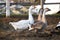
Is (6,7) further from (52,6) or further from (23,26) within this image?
(52,6)

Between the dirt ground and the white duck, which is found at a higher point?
the white duck

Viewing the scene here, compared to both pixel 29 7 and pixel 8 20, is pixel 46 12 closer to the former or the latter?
pixel 29 7

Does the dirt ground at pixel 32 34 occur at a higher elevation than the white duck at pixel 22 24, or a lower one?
lower

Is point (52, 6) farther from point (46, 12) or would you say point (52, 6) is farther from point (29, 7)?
point (29, 7)

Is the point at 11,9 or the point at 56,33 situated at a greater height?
the point at 11,9

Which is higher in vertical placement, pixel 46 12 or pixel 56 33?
pixel 46 12

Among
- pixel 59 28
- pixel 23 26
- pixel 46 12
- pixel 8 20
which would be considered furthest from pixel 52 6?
pixel 8 20

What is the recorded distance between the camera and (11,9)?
1936 mm

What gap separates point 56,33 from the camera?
1.84 metres

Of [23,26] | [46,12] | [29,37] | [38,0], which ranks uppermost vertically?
[38,0]

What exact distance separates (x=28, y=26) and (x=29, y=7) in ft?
0.69

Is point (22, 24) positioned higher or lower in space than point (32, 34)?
higher

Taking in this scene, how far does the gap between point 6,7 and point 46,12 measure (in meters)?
0.44

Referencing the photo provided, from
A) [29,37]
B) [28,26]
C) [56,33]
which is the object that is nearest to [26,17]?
[28,26]
